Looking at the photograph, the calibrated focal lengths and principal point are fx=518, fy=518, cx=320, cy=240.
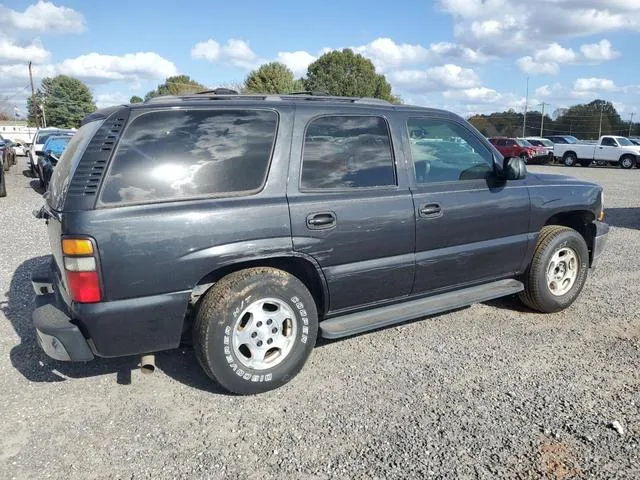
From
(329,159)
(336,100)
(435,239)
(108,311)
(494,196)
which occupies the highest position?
(336,100)

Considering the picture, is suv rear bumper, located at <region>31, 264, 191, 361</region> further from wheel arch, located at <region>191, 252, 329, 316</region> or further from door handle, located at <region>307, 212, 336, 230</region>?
door handle, located at <region>307, 212, 336, 230</region>

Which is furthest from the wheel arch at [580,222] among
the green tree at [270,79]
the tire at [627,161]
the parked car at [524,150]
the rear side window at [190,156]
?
the green tree at [270,79]

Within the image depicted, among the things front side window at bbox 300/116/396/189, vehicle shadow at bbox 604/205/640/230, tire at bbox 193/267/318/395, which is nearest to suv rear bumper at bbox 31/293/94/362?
tire at bbox 193/267/318/395

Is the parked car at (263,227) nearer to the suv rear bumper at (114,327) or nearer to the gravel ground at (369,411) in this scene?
the suv rear bumper at (114,327)

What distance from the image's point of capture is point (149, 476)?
2.61 m

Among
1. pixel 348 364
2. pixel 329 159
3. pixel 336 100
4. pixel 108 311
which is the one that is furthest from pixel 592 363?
pixel 108 311

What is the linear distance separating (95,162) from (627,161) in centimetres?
2880

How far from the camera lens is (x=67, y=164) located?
3299 millimetres

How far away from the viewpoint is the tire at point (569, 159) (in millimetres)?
28391

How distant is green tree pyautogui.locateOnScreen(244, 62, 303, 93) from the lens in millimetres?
36094

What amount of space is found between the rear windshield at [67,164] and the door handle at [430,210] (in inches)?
88.5

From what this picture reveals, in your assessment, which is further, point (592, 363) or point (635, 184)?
point (635, 184)

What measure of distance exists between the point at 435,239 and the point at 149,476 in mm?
2468

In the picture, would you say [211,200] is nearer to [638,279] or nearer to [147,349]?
[147,349]
